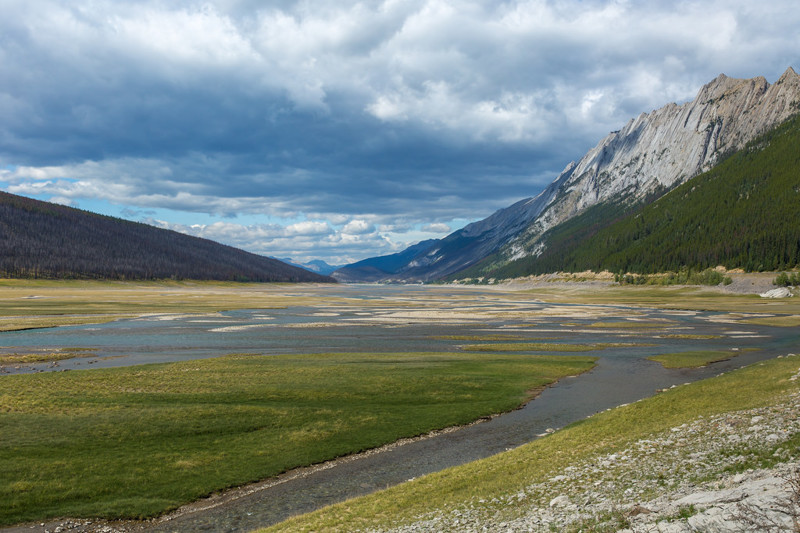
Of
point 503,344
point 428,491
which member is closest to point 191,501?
point 428,491

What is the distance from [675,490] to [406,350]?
147 ft

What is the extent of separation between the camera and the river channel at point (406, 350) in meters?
20.1

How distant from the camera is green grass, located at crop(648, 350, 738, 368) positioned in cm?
4767

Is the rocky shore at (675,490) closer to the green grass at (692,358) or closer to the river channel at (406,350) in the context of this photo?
the river channel at (406,350)

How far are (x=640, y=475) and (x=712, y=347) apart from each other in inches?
2146

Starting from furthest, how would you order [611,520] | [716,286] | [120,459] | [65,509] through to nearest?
[716,286], [120,459], [65,509], [611,520]

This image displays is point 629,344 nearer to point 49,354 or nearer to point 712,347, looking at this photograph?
point 712,347

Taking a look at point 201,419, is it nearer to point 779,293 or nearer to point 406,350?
point 406,350

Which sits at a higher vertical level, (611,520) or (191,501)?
(611,520)

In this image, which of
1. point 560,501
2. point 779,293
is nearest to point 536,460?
point 560,501

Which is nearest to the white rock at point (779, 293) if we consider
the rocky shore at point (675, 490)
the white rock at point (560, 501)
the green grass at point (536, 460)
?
the green grass at point (536, 460)

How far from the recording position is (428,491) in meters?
18.2

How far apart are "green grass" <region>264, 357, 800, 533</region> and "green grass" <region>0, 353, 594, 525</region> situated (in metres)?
6.78

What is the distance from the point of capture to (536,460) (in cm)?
2055
